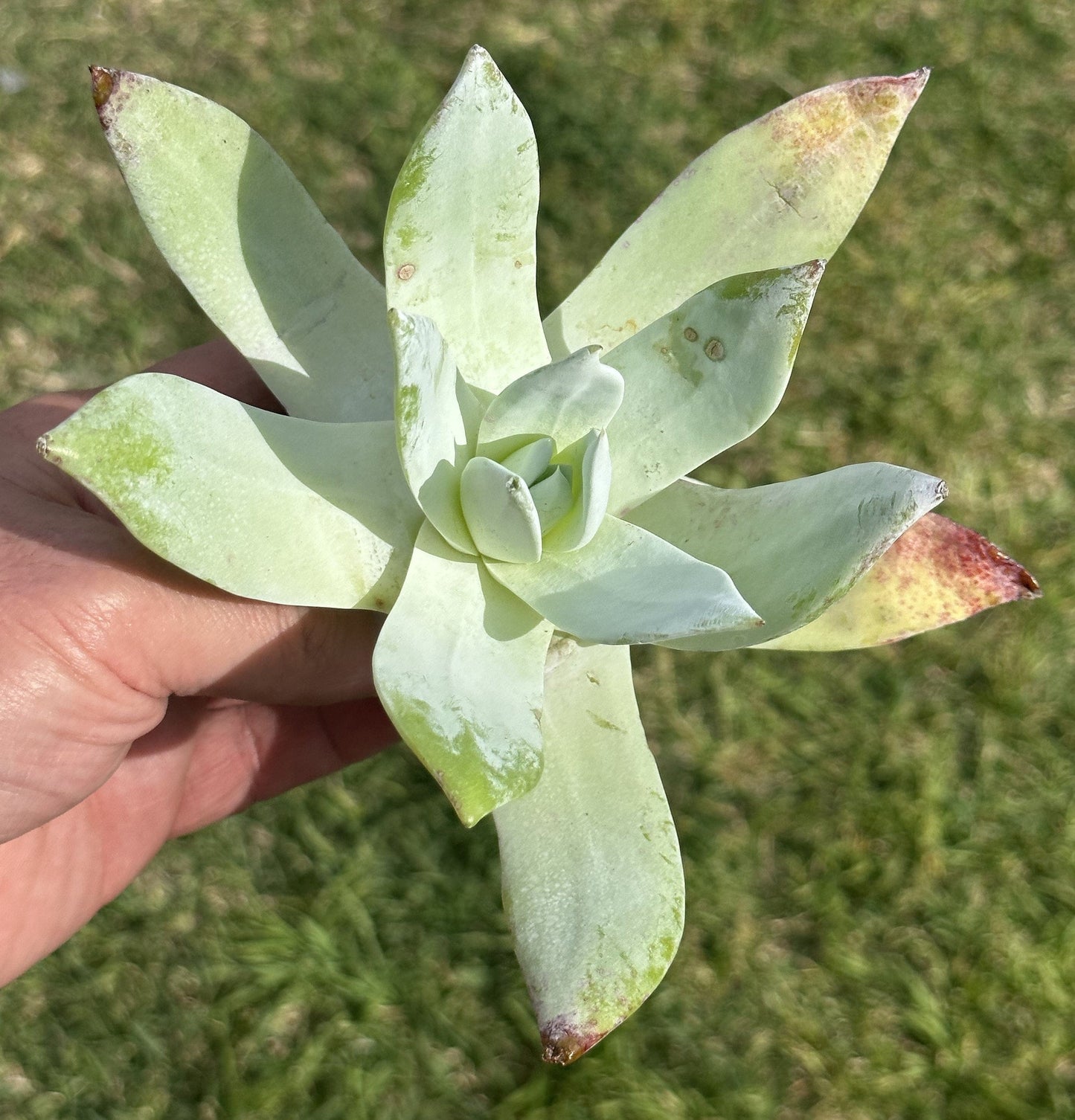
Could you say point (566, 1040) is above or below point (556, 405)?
below

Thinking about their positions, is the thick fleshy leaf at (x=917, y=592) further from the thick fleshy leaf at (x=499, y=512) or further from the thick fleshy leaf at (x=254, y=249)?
the thick fleshy leaf at (x=254, y=249)

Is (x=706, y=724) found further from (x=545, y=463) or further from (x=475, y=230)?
(x=475, y=230)

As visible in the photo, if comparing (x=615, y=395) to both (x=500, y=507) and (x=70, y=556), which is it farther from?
(x=70, y=556)

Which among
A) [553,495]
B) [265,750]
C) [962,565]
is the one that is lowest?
[265,750]

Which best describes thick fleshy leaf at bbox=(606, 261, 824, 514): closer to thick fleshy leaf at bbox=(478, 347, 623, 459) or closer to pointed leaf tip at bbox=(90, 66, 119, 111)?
thick fleshy leaf at bbox=(478, 347, 623, 459)

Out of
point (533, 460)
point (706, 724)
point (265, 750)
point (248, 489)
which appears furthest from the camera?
point (706, 724)

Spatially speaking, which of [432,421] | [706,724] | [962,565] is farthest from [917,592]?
[706,724]

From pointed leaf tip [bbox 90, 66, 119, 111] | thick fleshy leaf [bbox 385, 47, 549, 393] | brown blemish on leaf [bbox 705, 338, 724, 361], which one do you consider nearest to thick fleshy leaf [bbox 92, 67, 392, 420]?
pointed leaf tip [bbox 90, 66, 119, 111]
